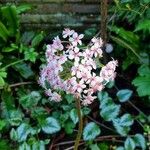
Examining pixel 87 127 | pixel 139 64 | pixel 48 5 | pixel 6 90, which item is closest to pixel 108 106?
pixel 87 127

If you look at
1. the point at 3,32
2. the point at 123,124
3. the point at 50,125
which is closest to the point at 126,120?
the point at 123,124

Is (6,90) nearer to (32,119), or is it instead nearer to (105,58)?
(32,119)

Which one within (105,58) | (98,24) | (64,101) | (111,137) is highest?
(98,24)

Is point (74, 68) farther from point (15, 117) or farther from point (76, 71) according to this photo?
point (15, 117)

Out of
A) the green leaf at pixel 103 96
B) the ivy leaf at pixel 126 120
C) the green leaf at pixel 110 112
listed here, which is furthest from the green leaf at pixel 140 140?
the green leaf at pixel 103 96

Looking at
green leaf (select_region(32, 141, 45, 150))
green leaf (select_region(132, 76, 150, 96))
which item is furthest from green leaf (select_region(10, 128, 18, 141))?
green leaf (select_region(132, 76, 150, 96))

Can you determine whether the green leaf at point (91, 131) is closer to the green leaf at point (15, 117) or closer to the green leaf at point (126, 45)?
the green leaf at point (15, 117)
